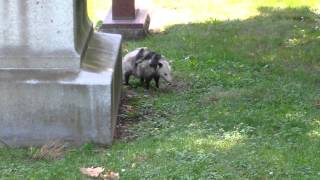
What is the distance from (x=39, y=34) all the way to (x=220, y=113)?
222cm

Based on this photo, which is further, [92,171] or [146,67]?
[146,67]

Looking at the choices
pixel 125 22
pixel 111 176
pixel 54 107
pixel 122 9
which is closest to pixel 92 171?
pixel 111 176

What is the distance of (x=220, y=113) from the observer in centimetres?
768

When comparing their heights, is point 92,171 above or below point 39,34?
below

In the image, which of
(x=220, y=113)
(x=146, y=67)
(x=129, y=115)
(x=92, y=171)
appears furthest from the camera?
(x=146, y=67)

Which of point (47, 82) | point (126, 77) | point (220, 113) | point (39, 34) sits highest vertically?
point (39, 34)

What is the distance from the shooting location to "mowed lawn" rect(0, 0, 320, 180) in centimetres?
598

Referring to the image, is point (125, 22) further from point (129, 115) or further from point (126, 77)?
point (129, 115)

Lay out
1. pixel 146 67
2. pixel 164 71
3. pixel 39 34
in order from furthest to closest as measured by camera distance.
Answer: pixel 146 67 → pixel 164 71 → pixel 39 34

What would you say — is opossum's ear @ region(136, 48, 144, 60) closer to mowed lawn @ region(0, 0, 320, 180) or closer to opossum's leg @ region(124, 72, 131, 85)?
opossum's leg @ region(124, 72, 131, 85)

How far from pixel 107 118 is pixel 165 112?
4.69 feet

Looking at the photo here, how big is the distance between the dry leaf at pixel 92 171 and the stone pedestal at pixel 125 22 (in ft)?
20.9

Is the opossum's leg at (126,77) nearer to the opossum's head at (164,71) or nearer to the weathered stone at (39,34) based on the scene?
the opossum's head at (164,71)

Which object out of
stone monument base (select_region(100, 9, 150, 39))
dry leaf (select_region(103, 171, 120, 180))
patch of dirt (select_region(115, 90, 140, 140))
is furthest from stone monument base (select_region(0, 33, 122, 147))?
stone monument base (select_region(100, 9, 150, 39))
